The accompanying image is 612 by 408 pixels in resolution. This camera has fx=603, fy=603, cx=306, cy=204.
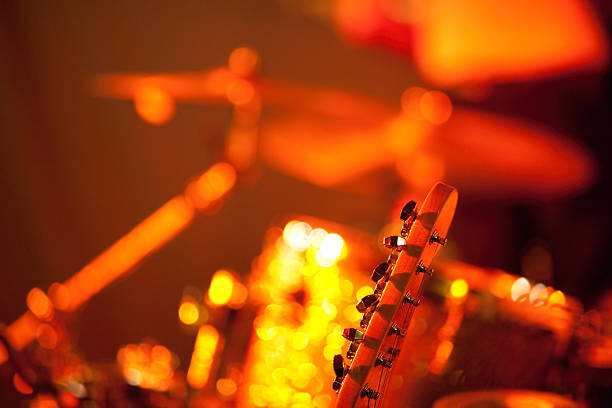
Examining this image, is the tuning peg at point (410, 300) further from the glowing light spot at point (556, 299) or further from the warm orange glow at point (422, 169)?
the warm orange glow at point (422, 169)

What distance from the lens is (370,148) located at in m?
1.14

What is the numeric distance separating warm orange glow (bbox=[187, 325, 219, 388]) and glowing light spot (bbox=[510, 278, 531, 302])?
388mm

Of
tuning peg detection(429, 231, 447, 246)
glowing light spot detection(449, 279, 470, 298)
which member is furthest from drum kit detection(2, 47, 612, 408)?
tuning peg detection(429, 231, 447, 246)

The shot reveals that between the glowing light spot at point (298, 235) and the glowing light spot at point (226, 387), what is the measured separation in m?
0.19

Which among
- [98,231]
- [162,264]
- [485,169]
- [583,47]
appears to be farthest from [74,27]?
[583,47]

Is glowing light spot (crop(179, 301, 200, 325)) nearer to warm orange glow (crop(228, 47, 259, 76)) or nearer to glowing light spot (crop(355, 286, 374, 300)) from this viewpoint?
glowing light spot (crop(355, 286, 374, 300))

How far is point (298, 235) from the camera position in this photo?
813 millimetres

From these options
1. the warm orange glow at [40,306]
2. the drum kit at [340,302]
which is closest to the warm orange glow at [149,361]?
the drum kit at [340,302]

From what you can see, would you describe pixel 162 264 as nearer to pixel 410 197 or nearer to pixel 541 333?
pixel 410 197

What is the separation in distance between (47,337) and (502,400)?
1.77 ft

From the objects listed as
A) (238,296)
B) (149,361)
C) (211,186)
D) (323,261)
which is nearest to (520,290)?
(323,261)

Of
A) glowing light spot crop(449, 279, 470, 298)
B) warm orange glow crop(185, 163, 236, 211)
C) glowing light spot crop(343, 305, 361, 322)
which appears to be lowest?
glowing light spot crop(449, 279, 470, 298)

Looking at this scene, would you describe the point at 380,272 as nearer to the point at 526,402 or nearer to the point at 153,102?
the point at 526,402

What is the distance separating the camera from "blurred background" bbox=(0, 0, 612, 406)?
4.17 feet
